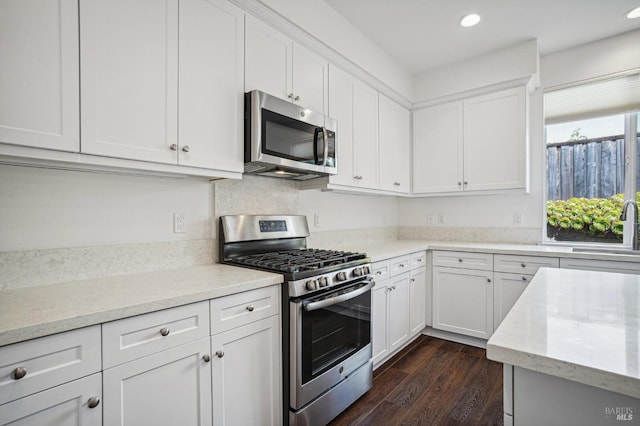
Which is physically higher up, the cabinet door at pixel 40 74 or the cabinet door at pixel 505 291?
the cabinet door at pixel 40 74

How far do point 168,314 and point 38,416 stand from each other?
43 cm

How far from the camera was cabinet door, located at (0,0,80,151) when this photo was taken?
1102 millimetres

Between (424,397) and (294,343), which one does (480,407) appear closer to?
(424,397)

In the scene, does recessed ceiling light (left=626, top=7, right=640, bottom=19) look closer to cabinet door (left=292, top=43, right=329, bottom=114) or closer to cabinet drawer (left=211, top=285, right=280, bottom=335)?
cabinet door (left=292, top=43, right=329, bottom=114)

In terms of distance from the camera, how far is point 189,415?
4.28 feet

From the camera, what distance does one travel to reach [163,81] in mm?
1512

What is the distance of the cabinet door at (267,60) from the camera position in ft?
6.19

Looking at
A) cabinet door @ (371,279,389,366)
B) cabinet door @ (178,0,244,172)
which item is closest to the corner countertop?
cabinet door @ (371,279,389,366)

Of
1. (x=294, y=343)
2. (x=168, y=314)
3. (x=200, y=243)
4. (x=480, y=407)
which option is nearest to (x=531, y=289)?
(x=294, y=343)

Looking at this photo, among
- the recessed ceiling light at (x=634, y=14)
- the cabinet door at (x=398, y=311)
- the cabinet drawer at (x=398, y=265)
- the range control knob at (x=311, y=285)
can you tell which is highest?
the recessed ceiling light at (x=634, y=14)

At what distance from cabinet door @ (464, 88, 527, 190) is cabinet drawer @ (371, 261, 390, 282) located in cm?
146

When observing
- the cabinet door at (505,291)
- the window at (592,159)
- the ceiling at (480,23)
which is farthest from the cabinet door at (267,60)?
the window at (592,159)

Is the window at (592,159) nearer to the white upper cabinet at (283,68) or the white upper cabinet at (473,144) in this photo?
the white upper cabinet at (473,144)

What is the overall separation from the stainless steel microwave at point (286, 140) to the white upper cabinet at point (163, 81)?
3.1 inches
